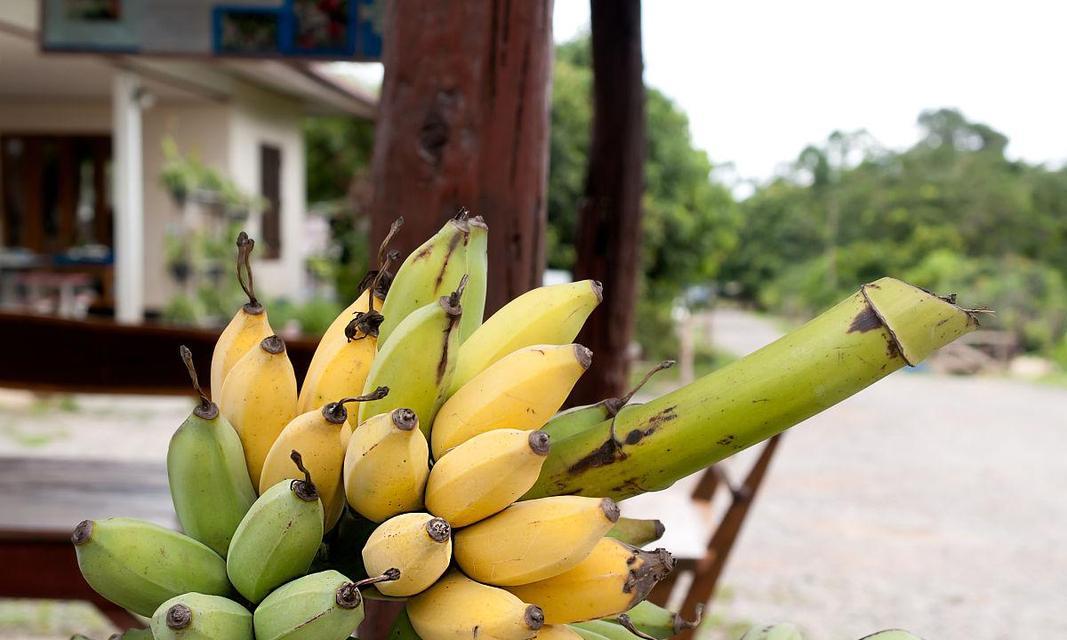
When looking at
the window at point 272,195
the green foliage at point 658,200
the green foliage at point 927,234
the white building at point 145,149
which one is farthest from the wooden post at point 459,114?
the green foliage at point 927,234

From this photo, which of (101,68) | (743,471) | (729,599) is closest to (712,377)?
(729,599)

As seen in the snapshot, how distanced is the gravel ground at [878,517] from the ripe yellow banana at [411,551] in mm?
2337

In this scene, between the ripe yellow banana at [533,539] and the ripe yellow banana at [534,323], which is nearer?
the ripe yellow banana at [533,539]

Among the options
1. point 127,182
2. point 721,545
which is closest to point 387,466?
point 721,545

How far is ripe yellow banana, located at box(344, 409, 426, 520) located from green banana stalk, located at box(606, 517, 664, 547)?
202 millimetres

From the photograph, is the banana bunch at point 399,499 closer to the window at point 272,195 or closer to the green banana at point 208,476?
the green banana at point 208,476

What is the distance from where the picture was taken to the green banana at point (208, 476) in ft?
2.39

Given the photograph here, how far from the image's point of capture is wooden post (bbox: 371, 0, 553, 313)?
54.4 inches

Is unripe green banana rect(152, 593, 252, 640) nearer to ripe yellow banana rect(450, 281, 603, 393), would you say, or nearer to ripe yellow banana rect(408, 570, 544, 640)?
ripe yellow banana rect(408, 570, 544, 640)

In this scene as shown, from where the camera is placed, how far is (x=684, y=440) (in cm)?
72

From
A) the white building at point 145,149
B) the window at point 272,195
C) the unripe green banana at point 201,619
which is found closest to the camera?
the unripe green banana at point 201,619

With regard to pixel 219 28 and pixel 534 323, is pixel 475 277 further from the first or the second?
pixel 219 28

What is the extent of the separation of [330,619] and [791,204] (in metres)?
33.9

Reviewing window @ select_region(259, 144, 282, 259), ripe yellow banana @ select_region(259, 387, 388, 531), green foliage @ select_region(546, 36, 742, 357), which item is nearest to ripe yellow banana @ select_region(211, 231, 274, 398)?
ripe yellow banana @ select_region(259, 387, 388, 531)
